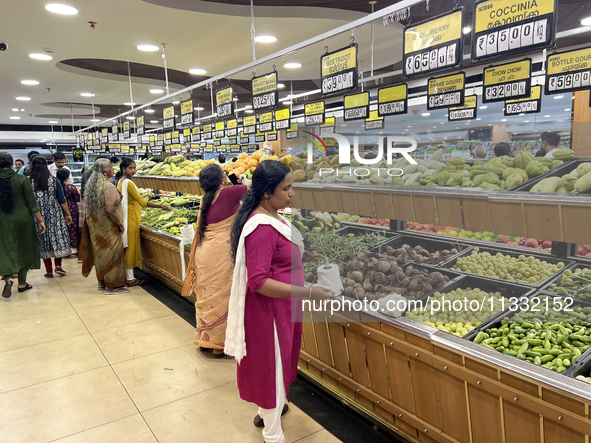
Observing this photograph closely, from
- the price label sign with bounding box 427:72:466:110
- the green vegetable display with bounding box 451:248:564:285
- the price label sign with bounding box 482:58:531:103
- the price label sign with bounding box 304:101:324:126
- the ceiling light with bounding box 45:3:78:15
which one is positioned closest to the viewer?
the green vegetable display with bounding box 451:248:564:285

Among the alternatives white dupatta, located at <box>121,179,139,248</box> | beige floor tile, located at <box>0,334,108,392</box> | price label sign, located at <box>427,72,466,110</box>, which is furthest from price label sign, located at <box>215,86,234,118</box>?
beige floor tile, located at <box>0,334,108,392</box>

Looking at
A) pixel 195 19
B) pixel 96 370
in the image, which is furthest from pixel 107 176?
pixel 96 370

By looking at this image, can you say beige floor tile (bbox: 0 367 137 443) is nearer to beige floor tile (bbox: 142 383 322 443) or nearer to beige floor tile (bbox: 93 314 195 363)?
beige floor tile (bbox: 142 383 322 443)

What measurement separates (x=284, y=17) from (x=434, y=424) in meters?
4.63

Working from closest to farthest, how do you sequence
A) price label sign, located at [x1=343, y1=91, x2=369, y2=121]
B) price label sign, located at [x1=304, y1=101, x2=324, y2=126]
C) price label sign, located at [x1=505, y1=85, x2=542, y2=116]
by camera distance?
price label sign, located at [x1=343, y1=91, x2=369, y2=121] < price label sign, located at [x1=505, y1=85, x2=542, y2=116] < price label sign, located at [x1=304, y1=101, x2=324, y2=126]

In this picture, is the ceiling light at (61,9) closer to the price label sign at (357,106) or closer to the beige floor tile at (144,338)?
the price label sign at (357,106)

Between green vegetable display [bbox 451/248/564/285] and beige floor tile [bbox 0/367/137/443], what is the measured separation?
258cm

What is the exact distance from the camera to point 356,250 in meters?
2.91

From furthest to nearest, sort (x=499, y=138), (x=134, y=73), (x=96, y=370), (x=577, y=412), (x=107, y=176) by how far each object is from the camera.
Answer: (x=134, y=73) < (x=107, y=176) < (x=96, y=370) < (x=499, y=138) < (x=577, y=412)

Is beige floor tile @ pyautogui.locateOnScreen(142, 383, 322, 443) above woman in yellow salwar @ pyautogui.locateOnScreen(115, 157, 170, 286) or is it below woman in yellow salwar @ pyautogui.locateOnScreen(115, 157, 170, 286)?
below

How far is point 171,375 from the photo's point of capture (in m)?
3.34

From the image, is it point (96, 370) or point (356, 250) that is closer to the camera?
point (356, 250)

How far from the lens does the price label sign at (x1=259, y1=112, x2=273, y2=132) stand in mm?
8531

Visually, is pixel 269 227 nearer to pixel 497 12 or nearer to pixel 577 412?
pixel 577 412
